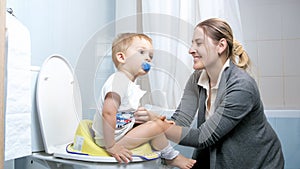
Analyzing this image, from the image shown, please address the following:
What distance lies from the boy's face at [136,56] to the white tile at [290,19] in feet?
3.82

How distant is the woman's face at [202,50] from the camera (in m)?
1.18

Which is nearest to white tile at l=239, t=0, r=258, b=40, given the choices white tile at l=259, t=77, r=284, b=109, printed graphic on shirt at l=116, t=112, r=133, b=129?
white tile at l=259, t=77, r=284, b=109

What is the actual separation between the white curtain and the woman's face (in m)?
0.02

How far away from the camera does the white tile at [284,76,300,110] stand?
1.89 metres

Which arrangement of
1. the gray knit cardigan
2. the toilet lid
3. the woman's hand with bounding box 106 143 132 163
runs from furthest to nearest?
the toilet lid
the gray knit cardigan
the woman's hand with bounding box 106 143 132 163

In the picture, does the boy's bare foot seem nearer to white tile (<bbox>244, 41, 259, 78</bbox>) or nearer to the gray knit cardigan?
the gray knit cardigan

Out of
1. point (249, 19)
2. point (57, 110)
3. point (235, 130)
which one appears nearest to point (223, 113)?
point (235, 130)

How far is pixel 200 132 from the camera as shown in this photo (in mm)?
1177

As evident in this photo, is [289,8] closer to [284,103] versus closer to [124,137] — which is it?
[284,103]

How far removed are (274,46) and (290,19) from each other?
0.17 meters

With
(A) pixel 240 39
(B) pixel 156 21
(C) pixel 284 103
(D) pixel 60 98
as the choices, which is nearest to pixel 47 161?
(D) pixel 60 98

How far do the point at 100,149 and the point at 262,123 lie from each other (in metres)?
0.57

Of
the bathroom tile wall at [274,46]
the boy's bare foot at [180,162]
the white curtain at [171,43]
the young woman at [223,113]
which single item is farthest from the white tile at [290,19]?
the boy's bare foot at [180,162]

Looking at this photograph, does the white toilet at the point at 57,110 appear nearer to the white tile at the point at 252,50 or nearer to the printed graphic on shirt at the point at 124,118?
the printed graphic on shirt at the point at 124,118
